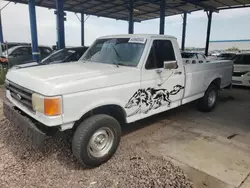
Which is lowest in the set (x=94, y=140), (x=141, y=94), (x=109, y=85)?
(x=94, y=140)

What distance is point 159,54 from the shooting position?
13.4ft

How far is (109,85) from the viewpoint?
3139mm

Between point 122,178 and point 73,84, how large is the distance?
4.64 ft

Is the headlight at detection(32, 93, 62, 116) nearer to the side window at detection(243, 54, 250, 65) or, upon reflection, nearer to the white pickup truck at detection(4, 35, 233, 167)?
the white pickup truck at detection(4, 35, 233, 167)

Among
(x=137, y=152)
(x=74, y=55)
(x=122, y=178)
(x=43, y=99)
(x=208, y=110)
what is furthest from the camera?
(x=74, y=55)

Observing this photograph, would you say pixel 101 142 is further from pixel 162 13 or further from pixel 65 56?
pixel 162 13

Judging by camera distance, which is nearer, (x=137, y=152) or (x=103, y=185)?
(x=103, y=185)

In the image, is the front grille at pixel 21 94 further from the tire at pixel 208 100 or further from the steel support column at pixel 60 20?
the steel support column at pixel 60 20

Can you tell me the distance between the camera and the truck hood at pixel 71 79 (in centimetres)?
266

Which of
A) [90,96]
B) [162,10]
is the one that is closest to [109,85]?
[90,96]

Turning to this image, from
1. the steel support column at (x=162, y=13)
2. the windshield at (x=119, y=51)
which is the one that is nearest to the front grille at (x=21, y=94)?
the windshield at (x=119, y=51)

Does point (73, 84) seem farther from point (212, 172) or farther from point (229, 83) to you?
point (229, 83)

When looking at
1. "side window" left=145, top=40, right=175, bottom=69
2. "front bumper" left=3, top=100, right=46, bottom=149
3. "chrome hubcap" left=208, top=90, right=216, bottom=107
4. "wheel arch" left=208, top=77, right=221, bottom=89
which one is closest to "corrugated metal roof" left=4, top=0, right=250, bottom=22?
"wheel arch" left=208, top=77, right=221, bottom=89

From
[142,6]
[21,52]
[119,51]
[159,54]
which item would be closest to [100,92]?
[119,51]
